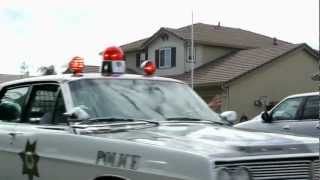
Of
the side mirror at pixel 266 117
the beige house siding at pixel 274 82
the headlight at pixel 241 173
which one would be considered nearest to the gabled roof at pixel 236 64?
the beige house siding at pixel 274 82

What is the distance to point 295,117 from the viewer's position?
11.7 m

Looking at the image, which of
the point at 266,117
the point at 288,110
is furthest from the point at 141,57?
the point at 288,110

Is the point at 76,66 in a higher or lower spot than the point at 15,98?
higher

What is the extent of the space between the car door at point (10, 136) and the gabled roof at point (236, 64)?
30342 mm

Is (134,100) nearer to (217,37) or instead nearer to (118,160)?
(118,160)

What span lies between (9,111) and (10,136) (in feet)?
0.82

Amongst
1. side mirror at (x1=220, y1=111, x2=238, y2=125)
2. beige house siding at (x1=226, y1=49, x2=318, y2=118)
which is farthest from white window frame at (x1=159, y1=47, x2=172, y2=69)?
side mirror at (x1=220, y1=111, x2=238, y2=125)

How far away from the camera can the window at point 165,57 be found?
136 ft

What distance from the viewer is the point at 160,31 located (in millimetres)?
41969

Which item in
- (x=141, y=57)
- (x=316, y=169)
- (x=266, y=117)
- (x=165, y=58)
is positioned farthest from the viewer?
(x=141, y=57)

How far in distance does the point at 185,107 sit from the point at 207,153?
1.78 meters

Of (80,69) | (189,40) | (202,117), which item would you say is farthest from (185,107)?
(189,40)

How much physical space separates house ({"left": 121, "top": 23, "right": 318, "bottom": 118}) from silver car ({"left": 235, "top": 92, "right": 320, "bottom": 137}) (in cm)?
2403

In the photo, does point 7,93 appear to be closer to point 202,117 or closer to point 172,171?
point 202,117
